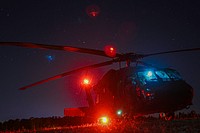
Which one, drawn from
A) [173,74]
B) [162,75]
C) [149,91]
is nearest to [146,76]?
[162,75]

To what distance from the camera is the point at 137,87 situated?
1353 cm

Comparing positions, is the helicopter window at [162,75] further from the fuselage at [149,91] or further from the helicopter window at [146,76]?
the helicopter window at [146,76]

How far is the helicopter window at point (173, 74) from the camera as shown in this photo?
14.0 metres

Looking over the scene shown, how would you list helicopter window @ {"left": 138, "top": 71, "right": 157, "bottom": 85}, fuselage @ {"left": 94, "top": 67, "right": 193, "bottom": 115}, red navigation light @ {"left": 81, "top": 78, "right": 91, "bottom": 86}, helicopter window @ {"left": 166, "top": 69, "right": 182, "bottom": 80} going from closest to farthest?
1. fuselage @ {"left": 94, "top": 67, "right": 193, "bottom": 115}
2. helicopter window @ {"left": 138, "top": 71, "right": 157, "bottom": 85}
3. helicopter window @ {"left": 166, "top": 69, "right": 182, "bottom": 80}
4. red navigation light @ {"left": 81, "top": 78, "right": 91, "bottom": 86}

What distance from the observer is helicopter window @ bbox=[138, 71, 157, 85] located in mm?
13516

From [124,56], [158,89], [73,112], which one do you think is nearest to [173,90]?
[158,89]

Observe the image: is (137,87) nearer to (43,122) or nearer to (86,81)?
(86,81)

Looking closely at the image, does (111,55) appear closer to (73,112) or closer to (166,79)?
(166,79)

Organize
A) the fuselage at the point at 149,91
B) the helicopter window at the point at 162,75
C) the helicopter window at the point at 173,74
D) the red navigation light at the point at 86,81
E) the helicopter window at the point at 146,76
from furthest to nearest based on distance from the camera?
1. the red navigation light at the point at 86,81
2. the helicopter window at the point at 173,74
3. the helicopter window at the point at 162,75
4. the helicopter window at the point at 146,76
5. the fuselage at the point at 149,91

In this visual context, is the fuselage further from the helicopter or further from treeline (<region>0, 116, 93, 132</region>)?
treeline (<region>0, 116, 93, 132</region>)

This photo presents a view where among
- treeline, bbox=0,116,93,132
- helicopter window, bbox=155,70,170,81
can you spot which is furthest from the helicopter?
treeline, bbox=0,116,93,132

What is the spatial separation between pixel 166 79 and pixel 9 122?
60.0 ft

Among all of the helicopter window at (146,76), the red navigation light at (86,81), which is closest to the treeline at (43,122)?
the red navigation light at (86,81)

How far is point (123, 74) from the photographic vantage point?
571 inches
